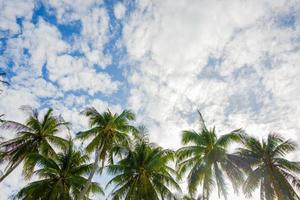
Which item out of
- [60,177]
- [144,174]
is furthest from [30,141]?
[144,174]

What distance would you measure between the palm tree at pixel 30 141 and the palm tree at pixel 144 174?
22.9ft

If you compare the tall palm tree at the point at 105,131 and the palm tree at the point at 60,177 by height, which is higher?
the tall palm tree at the point at 105,131

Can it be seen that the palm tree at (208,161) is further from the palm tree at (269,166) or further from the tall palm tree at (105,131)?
the tall palm tree at (105,131)

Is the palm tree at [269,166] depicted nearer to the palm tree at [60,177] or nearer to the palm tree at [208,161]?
the palm tree at [208,161]

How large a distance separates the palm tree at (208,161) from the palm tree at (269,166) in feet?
3.23

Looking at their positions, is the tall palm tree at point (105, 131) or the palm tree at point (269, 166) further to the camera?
the tall palm tree at point (105, 131)

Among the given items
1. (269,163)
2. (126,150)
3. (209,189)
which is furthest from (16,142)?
(269,163)

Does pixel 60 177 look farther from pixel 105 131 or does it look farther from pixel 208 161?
pixel 208 161

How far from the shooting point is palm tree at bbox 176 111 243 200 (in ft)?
64.9

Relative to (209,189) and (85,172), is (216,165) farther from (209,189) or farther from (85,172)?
(85,172)

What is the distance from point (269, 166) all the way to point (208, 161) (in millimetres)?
4559

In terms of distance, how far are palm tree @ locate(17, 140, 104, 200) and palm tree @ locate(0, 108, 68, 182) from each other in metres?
1.13

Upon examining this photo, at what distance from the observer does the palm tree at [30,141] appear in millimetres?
21266

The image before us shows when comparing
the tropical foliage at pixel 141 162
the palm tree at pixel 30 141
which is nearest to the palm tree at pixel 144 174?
the tropical foliage at pixel 141 162
